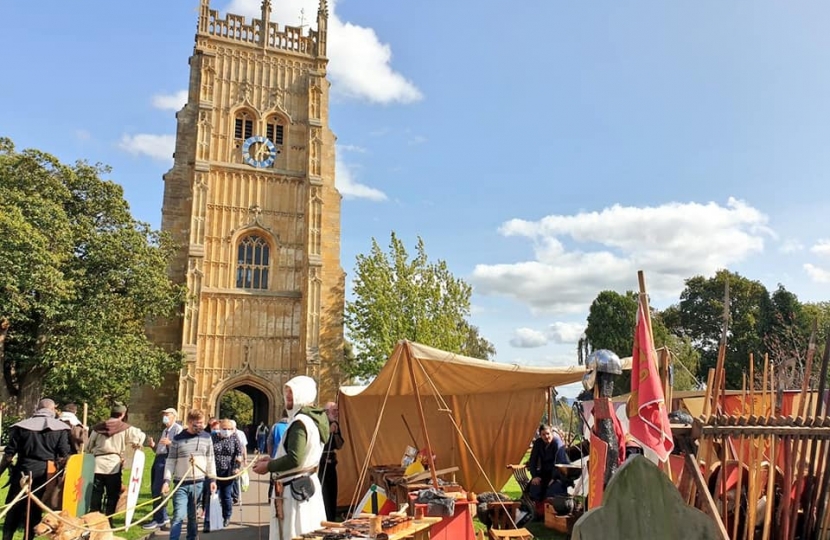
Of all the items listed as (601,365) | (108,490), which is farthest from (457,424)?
(108,490)

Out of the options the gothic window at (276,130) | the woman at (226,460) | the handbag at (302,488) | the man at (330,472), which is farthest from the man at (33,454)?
the gothic window at (276,130)

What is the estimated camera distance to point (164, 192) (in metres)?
26.1

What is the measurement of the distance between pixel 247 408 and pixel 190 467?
35905mm

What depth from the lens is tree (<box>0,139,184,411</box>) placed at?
1850cm

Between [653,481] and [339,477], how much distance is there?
9120mm

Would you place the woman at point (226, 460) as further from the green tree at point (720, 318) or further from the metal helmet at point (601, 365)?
the green tree at point (720, 318)

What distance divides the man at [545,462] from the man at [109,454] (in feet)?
18.4

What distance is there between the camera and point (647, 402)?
3.74 metres

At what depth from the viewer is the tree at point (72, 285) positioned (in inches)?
728

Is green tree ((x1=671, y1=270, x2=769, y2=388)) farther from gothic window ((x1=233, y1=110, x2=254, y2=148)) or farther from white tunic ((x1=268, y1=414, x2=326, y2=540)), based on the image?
white tunic ((x1=268, y1=414, x2=326, y2=540))

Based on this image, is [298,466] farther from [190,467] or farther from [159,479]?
[159,479]

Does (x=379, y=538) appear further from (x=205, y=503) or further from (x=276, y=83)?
(x=276, y=83)

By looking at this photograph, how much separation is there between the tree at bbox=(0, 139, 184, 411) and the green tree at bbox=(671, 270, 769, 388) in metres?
30.3

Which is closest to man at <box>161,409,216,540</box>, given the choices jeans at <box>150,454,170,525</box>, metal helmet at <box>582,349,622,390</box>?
jeans at <box>150,454,170,525</box>
